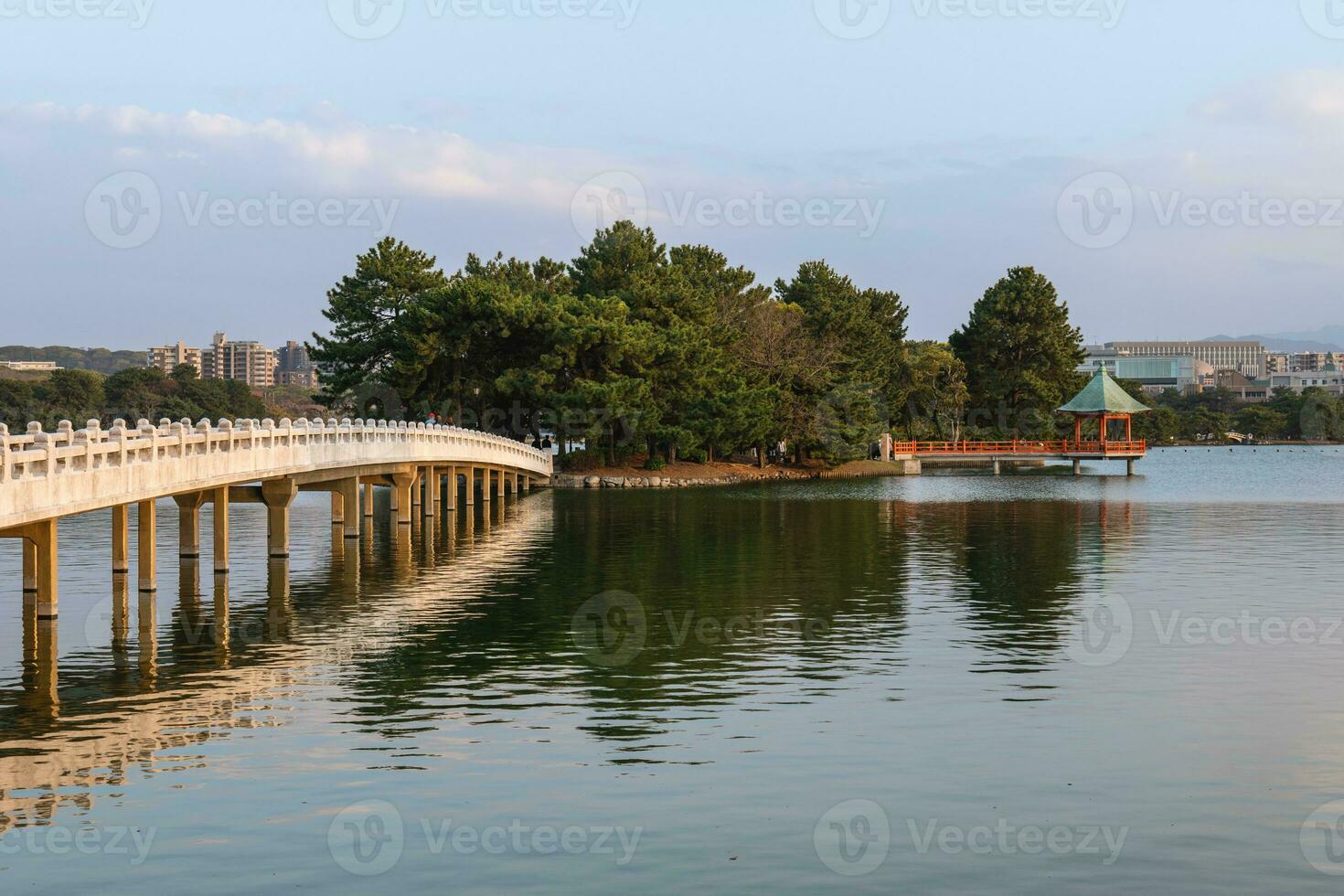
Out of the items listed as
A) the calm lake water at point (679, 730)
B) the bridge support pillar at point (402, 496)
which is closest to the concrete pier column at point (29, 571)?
the calm lake water at point (679, 730)

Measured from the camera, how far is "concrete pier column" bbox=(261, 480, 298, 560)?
3547 centimetres

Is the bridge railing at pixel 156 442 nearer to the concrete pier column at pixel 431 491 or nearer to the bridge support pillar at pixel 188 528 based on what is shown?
the bridge support pillar at pixel 188 528

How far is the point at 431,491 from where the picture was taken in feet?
174

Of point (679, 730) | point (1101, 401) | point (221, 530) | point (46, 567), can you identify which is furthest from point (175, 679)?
point (1101, 401)

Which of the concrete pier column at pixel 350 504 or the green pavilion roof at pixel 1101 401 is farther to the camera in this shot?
the green pavilion roof at pixel 1101 401

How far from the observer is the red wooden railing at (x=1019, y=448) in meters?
92.8

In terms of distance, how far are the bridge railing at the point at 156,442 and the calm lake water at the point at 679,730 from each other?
269 centimetres

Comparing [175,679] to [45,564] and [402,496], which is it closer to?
[45,564]


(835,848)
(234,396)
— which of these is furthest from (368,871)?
(234,396)

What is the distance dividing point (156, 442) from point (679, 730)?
1429cm

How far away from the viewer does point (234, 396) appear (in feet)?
426

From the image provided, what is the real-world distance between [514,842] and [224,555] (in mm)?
21053

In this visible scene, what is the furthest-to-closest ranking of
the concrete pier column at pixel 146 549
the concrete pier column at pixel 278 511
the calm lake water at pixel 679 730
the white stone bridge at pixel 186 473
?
the concrete pier column at pixel 278 511 → the concrete pier column at pixel 146 549 → the white stone bridge at pixel 186 473 → the calm lake water at pixel 679 730

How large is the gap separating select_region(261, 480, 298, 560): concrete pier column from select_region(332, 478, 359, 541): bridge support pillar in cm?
573
